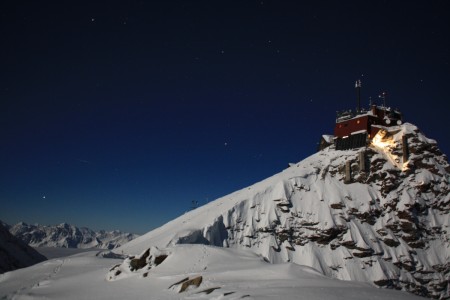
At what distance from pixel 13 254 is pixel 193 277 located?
81699 millimetres

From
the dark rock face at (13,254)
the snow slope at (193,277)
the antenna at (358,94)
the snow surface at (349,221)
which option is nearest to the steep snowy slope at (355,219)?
the snow surface at (349,221)

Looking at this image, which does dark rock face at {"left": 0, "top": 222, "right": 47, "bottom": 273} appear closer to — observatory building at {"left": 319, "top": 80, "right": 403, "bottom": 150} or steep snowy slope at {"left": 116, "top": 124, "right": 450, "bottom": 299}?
steep snowy slope at {"left": 116, "top": 124, "right": 450, "bottom": 299}

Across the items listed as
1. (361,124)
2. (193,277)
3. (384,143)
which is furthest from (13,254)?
(384,143)

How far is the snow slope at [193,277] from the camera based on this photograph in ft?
28.5

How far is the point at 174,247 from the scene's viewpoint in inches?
698

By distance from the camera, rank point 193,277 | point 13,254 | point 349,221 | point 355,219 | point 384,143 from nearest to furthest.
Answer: point 193,277, point 349,221, point 355,219, point 384,143, point 13,254

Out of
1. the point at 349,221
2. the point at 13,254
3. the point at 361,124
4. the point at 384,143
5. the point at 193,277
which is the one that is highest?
the point at 361,124

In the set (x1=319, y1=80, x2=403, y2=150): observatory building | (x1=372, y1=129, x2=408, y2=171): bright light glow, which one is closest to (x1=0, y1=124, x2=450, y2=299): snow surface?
(x1=372, y1=129, x2=408, y2=171): bright light glow

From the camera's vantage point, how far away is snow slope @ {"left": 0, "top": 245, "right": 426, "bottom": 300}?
8.67 meters

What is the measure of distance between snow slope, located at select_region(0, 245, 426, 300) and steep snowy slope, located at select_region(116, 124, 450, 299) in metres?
29.3

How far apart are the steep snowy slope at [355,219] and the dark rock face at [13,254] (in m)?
34.5

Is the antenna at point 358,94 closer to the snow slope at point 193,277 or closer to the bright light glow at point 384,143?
the bright light glow at point 384,143

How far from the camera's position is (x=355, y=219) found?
187ft

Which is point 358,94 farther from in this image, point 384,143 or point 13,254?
point 13,254
